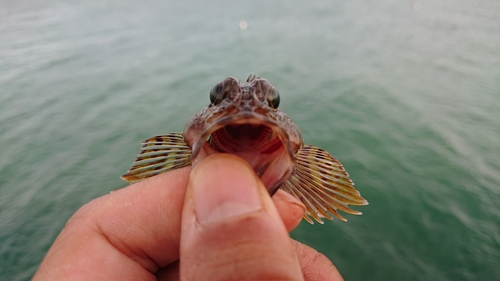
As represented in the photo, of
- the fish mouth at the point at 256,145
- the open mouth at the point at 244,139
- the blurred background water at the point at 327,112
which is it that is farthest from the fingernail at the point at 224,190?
the blurred background water at the point at 327,112

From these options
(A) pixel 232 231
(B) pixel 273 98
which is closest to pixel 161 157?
(B) pixel 273 98

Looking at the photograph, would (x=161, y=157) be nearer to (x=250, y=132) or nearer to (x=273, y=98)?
(x=250, y=132)

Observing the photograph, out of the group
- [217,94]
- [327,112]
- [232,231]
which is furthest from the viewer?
[327,112]

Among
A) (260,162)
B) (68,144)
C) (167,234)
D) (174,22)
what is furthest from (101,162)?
(174,22)

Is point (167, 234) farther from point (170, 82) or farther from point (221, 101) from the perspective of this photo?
point (170, 82)

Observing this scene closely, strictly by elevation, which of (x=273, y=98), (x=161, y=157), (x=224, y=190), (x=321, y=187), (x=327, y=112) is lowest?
(x=327, y=112)

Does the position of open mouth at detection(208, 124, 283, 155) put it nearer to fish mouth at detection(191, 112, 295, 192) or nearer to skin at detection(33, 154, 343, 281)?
fish mouth at detection(191, 112, 295, 192)

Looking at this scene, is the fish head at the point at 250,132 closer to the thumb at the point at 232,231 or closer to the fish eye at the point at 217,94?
the fish eye at the point at 217,94
